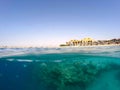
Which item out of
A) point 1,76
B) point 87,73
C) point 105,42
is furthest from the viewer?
point 1,76

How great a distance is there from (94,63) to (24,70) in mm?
14639

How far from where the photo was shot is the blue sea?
56.6 feet

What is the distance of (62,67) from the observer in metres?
22.5

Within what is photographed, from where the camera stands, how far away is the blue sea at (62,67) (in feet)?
56.6

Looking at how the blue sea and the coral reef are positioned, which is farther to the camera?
the coral reef

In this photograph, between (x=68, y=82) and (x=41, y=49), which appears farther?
(x=68, y=82)

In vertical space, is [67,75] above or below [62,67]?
below

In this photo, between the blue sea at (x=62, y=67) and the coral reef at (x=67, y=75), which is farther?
the coral reef at (x=67, y=75)

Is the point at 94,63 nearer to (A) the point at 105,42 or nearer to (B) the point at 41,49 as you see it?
(A) the point at 105,42

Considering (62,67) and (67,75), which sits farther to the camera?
(62,67)

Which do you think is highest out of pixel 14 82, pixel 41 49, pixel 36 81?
pixel 41 49

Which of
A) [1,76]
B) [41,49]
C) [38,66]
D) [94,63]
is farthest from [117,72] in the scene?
[1,76]

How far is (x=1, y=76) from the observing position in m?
29.9

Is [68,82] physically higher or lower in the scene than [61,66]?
lower
